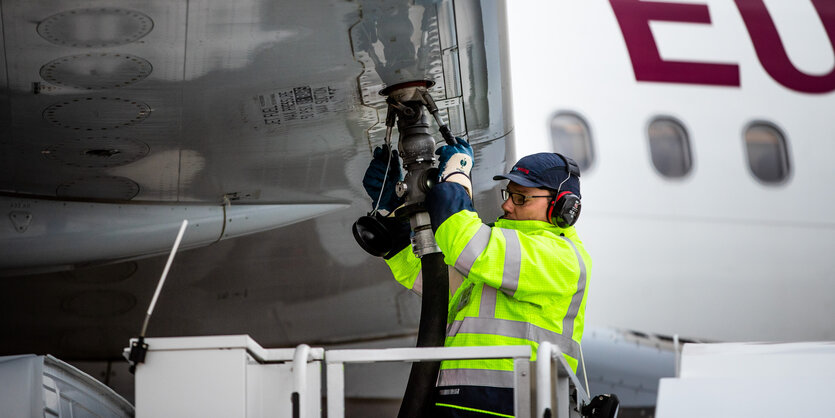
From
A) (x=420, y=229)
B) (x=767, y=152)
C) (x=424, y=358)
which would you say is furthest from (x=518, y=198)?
(x=767, y=152)

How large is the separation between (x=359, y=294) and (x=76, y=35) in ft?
8.70

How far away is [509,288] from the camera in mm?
3166

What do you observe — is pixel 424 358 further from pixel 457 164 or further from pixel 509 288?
pixel 457 164

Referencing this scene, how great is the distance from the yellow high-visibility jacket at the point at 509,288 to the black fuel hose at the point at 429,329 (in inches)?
2.1

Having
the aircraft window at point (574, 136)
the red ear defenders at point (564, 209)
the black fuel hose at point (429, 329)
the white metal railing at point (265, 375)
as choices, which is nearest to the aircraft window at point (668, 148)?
the aircraft window at point (574, 136)

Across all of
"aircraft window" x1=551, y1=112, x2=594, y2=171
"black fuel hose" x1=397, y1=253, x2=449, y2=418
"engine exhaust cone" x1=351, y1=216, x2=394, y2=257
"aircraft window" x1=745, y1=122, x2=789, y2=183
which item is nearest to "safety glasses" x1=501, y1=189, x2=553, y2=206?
"black fuel hose" x1=397, y1=253, x2=449, y2=418

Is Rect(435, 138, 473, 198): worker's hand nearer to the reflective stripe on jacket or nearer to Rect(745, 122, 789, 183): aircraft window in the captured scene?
the reflective stripe on jacket

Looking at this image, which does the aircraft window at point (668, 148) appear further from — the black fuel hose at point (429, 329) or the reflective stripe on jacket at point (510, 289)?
the black fuel hose at point (429, 329)

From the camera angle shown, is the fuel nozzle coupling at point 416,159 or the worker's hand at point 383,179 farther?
the worker's hand at point 383,179

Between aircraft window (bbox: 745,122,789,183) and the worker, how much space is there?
16.5ft

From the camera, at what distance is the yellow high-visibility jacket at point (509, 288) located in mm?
3117

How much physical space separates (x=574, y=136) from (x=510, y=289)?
4686 millimetres

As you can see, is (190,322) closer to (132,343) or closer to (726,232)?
(132,343)

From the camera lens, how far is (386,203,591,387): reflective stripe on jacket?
3.12 m
